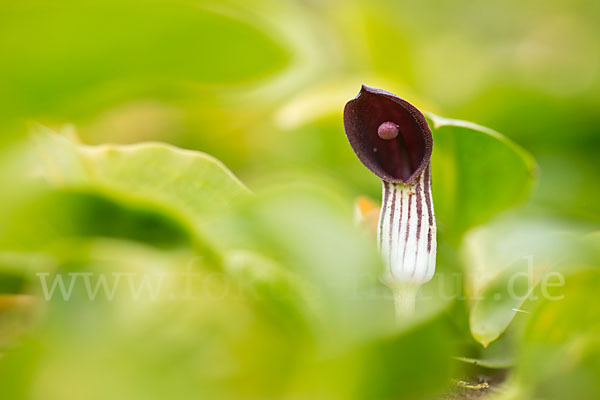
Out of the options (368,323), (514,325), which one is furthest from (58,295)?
(514,325)

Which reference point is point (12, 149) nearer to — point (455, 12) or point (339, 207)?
point (339, 207)

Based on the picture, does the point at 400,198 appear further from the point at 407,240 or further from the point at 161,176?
the point at 161,176

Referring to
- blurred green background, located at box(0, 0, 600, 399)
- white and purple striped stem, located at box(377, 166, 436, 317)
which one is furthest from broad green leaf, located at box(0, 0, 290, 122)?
white and purple striped stem, located at box(377, 166, 436, 317)

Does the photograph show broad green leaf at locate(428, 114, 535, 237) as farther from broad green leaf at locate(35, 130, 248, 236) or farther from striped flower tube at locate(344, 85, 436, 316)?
broad green leaf at locate(35, 130, 248, 236)

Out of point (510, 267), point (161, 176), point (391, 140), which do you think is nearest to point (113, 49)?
point (161, 176)

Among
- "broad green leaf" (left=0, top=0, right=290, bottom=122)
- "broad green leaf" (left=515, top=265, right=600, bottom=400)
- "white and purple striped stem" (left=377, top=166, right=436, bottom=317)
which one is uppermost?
"broad green leaf" (left=0, top=0, right=290, bottom=122)

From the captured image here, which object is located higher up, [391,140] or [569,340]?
[391,140]

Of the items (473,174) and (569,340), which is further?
(473,174)
